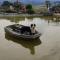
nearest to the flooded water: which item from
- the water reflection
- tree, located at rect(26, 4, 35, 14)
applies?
the water reflection

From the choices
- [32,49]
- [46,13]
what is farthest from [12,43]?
[46,13]

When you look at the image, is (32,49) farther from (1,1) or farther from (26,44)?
(1,1)

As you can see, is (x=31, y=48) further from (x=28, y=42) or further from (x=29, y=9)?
(x=29, y=9)

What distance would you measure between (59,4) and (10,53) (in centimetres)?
2135

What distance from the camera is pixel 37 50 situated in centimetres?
946

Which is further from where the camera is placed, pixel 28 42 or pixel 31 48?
pixel 28 42

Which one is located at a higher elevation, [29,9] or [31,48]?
[31,48]

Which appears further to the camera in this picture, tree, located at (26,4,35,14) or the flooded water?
tree, located at (26,4,35,14)

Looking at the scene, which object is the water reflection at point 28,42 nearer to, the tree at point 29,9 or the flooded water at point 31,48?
the flooded water at point 31,48

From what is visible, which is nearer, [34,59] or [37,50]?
[34,59]

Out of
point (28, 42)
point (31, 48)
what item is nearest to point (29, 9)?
point (28, 42)

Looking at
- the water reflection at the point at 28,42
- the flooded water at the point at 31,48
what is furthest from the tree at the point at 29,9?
the water reflection at the point at 28,42

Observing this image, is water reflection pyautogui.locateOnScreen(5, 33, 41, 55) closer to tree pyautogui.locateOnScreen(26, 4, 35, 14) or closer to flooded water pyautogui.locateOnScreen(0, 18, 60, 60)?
flooded water pyautogui.locateOnScreen(0, 18, 60, 60)

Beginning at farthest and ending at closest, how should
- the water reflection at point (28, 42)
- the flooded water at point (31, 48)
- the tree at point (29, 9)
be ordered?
the tree at point (29, 9) → the water reflection at point (28, 42) → the flooded water at point (31, 48)
